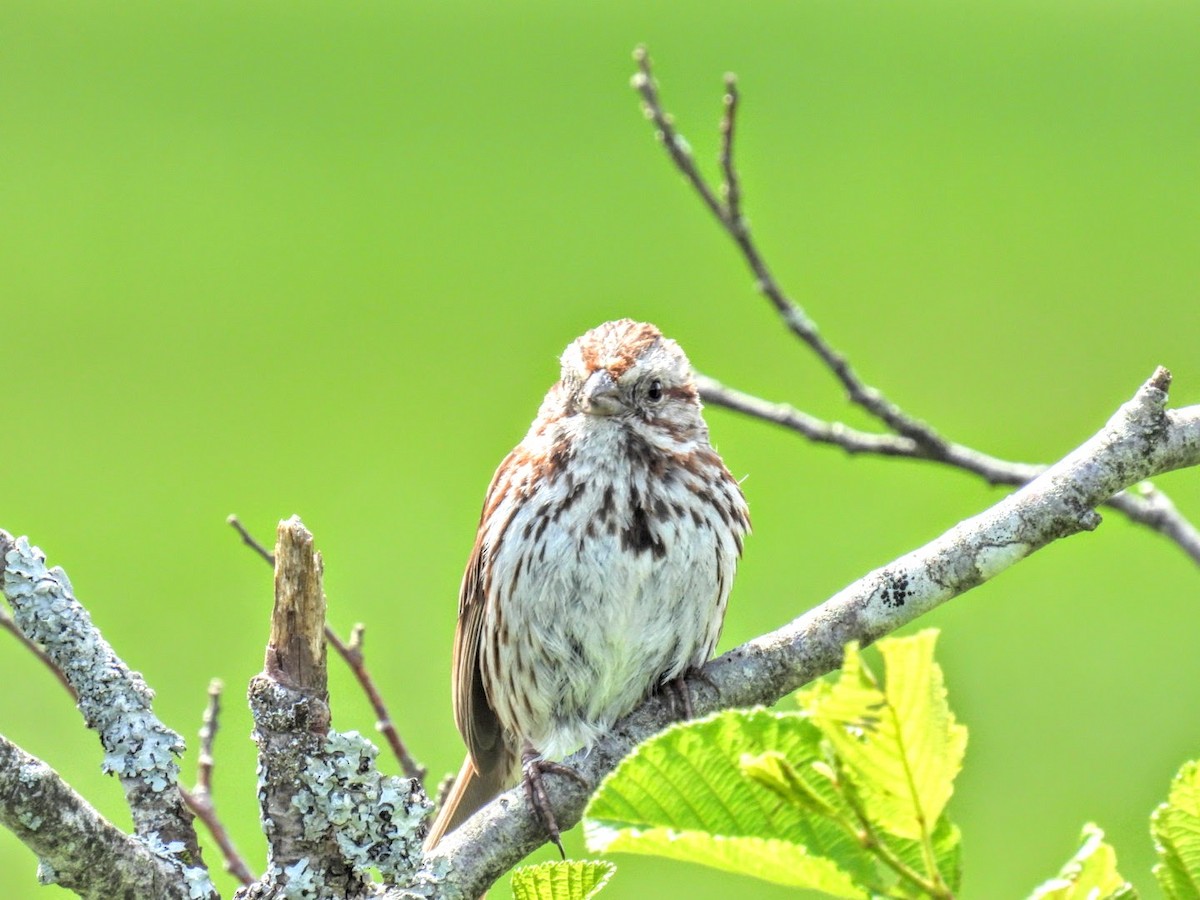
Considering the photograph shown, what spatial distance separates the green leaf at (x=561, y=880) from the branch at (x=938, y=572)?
69 centimetres

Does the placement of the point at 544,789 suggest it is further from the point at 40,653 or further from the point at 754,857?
the point at 754,857

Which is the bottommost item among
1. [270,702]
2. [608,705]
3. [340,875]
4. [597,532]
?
[340,875]

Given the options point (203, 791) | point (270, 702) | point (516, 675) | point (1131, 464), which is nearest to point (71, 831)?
point (270, 702)

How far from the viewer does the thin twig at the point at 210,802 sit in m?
2.27

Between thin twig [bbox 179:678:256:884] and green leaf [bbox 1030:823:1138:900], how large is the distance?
1.49 meters

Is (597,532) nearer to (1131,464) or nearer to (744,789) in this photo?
(1131,464)

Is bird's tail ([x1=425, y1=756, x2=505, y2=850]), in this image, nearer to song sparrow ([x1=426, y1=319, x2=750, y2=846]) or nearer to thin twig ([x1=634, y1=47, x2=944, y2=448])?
song sparrow ([x1=426, y1=319, x2=750, y2=846])

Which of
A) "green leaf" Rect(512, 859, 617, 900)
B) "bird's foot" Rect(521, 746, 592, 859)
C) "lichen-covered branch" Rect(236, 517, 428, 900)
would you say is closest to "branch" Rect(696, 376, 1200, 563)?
"bird's foot" Rect(521, 746, 592, 859)

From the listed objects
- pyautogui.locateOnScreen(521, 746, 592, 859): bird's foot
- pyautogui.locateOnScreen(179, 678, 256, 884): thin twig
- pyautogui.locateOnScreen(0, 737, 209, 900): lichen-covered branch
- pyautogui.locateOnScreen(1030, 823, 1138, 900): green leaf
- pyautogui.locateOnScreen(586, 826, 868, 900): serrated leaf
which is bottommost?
pyautogui.locateOnScreen(1030, 823, 1138, 900): green leaf

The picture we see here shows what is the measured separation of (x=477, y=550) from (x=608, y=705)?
45 centimetres

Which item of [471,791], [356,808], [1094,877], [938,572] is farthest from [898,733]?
[471,791]

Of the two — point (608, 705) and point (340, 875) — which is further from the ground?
point (608, 705)

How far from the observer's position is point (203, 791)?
241cm

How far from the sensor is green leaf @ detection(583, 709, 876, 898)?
948 mm
